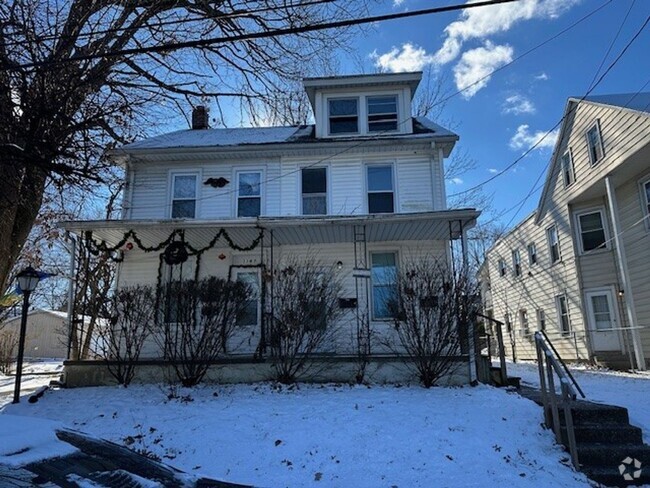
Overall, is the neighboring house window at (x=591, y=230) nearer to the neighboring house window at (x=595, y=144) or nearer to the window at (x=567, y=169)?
the window at (x=567, y=169)

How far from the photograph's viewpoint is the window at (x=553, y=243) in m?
17.6

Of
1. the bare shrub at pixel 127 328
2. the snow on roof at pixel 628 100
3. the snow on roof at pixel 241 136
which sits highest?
the snow on roof at pixel 628 100

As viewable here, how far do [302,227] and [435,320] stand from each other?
364 centimetres

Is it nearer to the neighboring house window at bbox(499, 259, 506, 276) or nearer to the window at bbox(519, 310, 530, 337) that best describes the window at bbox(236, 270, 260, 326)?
the window at bbox(519, 310, 530, 337)

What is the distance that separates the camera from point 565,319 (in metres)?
17.2

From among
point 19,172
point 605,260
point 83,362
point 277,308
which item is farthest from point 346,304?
point 605,260

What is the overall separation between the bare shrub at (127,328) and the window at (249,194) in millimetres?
3906

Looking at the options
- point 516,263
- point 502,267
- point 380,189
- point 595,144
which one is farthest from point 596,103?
point 502,267

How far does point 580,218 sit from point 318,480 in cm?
1475

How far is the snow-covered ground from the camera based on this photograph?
672cm

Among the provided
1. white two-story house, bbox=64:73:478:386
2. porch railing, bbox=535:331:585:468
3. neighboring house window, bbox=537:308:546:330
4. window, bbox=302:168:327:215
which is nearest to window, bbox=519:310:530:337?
neighboring house window, bbox=537:308:546:330

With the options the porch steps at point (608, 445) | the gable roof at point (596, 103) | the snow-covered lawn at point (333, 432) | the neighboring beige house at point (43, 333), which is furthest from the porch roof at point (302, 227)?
the neighboring beige house at point (43, 333)

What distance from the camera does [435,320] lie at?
845 centimetres

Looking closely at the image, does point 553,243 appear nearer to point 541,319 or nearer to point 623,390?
point 541,319
